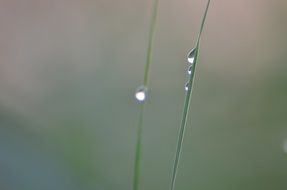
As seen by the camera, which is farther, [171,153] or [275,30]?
[275,30]

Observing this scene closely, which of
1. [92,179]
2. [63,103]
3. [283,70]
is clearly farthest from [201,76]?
[92,179]

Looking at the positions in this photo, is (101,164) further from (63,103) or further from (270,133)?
(270,133)

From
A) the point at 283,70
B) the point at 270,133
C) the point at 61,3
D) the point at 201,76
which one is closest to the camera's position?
the point at 270,133

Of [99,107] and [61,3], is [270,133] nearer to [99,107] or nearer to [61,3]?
[99,107]

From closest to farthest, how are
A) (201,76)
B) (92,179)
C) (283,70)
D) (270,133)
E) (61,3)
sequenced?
(92,179), (270,133), (283,70), (201,76), (61,3)

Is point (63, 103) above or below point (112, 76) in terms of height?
below

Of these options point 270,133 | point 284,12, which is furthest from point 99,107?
point 284,12

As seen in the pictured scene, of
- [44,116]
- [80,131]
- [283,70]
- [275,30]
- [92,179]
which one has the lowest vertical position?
[92,179]
